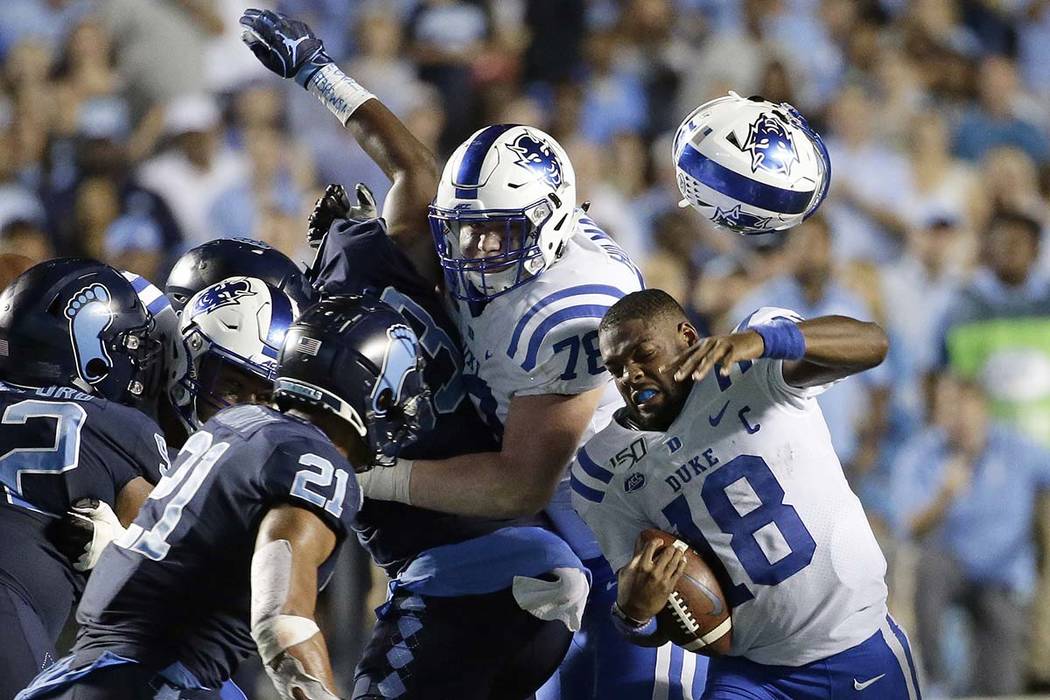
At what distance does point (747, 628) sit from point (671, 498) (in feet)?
1.19

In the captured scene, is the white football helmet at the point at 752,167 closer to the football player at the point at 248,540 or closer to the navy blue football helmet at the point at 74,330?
the football player at the point at 248,540

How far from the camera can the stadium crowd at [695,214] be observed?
7.35m

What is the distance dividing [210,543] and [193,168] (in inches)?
203

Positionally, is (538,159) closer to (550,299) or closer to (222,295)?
(550,299)

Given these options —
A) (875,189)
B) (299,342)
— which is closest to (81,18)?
(875,189)

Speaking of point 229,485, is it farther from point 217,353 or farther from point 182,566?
point 217,353

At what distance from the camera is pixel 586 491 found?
3791mm

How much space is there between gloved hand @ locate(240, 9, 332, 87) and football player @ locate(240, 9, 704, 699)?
686 mm

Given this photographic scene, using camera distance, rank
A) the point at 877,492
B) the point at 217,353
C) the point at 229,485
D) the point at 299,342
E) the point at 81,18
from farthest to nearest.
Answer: the point at 81,18 → the point at 877,492 → the point at 217,353 → the point at 299,342 → the point at 229,485

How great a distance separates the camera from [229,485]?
284 centimetres

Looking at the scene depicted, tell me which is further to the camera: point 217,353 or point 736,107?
point 736,107

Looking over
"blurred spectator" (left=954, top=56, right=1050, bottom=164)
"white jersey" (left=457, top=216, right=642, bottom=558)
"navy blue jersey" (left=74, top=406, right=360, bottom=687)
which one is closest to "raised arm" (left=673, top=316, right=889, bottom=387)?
"white jersey" (left=457, top=216, right=642, bottom=558)

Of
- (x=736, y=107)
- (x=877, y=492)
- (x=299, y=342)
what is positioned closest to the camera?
(x=299, y=342)

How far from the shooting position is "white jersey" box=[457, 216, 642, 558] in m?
3.74
